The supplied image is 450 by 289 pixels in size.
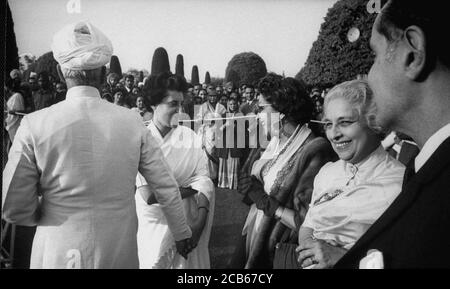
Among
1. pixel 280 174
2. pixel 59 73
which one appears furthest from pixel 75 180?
pixel 280 174

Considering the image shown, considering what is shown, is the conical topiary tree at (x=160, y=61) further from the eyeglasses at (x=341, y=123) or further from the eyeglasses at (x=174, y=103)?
the eyeglasses at (x=341, y=123)

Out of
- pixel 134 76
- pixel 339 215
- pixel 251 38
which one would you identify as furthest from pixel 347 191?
pixel 134 76

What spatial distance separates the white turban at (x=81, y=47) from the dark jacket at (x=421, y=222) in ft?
4.76

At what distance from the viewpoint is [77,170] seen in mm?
2016

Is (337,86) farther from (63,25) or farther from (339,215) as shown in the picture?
Answer: (63,25)

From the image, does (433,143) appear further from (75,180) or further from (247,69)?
(247,69)

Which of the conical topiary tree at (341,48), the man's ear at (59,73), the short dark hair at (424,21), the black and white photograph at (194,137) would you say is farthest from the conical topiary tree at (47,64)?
the short dark hair at (424,21)

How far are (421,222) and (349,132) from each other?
116 cm

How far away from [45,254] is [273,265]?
3.49 feet

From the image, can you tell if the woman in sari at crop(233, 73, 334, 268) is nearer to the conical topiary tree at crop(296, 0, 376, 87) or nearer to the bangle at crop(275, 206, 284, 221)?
the bangle at crop(275, 206, 284, 221)

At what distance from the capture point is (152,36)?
8.17 feet

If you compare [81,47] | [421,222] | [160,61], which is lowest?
[421,222]

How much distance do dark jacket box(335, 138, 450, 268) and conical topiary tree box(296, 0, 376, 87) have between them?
1365 millimetres

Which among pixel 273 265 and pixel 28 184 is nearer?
pixel 28 184
